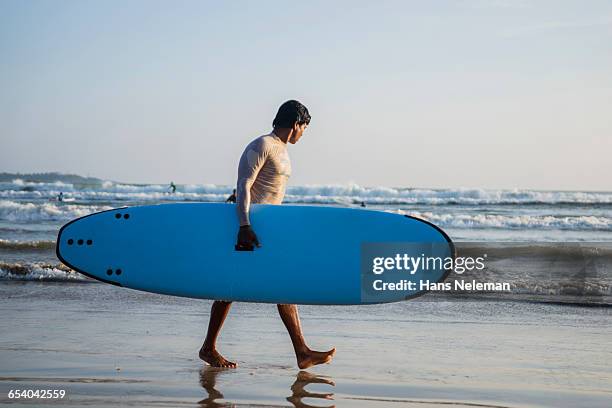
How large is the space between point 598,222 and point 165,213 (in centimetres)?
1347

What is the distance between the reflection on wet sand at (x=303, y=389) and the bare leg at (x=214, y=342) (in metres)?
0.42

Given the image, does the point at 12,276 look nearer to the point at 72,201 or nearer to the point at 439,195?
the point at 72,201

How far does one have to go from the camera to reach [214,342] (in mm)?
4035

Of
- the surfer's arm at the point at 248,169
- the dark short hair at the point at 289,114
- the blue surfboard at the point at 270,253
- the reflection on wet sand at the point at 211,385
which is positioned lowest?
the reflection on wet sand at the point at 211,385

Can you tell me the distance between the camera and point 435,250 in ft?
13.9

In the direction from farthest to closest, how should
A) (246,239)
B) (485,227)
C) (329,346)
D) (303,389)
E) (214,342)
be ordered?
(485,227), (329,346), (246,239), (214,342), (303,389)

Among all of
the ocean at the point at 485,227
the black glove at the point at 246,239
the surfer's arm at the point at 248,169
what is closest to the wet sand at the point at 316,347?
the black glove at the point at 246,239

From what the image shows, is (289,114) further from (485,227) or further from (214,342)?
(485,227)

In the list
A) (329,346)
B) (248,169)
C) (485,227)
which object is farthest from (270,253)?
(485,227)

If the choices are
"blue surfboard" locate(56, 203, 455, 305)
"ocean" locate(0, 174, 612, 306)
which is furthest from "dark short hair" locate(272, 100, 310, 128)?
"ocean" locate(0, 174, 612, 306)

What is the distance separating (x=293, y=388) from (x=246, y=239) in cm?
94

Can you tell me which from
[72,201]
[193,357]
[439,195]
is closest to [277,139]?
[193,357]

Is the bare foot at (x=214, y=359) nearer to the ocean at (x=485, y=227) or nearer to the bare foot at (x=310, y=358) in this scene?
the bare foot at (x=310, y=358)

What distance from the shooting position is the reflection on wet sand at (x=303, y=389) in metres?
3.31
